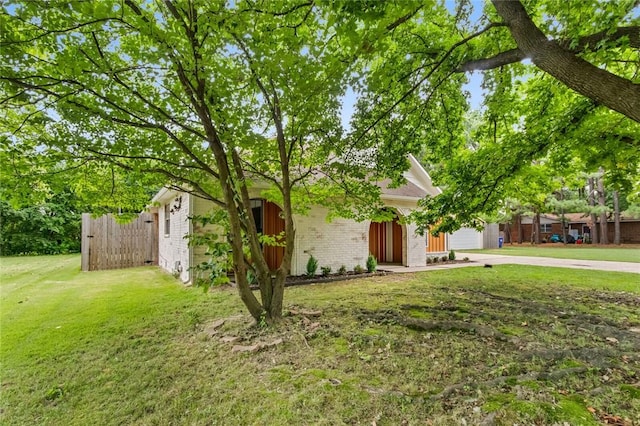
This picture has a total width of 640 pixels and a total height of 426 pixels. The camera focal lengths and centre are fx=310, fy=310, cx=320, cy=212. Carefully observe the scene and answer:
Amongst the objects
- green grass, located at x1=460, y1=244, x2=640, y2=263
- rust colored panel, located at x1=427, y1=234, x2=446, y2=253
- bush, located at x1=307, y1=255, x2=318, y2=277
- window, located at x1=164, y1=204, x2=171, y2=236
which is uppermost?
window, located at x1=164, y1=204, x2=171, y2=236

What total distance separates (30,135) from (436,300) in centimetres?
725

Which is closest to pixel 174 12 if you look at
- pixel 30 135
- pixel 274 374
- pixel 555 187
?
pixel 30 135

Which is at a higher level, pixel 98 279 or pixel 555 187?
pixel 555 187

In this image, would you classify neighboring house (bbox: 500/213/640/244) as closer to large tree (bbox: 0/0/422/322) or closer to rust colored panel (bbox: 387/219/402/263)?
rust colored panel (bbox: 387/219/402/263)

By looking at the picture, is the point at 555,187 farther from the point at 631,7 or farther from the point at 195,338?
the point at 195,338

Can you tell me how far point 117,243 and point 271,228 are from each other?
6.27 m

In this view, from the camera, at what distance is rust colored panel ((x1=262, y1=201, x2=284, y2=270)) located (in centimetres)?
1025

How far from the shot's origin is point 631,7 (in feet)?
10.5

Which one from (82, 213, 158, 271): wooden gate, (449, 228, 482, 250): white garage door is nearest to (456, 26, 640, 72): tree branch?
(82, 213, 158, 271): wooden gate

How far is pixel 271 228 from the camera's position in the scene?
1031 centimetres

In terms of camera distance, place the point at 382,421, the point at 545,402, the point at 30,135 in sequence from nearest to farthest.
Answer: the point at 382,421
the point at 545,402
the point at 30,135

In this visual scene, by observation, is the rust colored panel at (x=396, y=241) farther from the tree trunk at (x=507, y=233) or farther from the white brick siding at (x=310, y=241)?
the tree trunk at (x=507, y=233)

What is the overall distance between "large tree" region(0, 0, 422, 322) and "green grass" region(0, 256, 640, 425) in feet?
4.10

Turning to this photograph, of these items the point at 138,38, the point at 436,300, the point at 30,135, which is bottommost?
the point at 436,300
